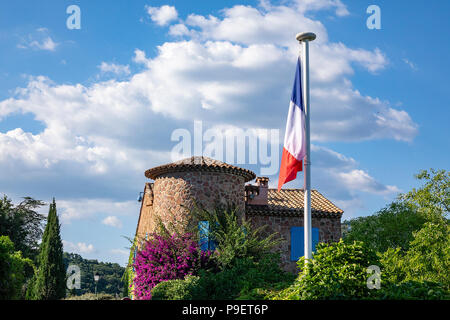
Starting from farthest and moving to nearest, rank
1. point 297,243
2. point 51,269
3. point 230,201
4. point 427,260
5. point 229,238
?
point 51,269
point 297,243
point 230,201
point 427,260
point 229,238

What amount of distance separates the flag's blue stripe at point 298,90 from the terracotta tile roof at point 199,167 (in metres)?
6.78

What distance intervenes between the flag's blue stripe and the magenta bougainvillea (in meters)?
7.03

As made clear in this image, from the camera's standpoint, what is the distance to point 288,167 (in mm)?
11328

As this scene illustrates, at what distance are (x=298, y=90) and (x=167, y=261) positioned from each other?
804 centimetres

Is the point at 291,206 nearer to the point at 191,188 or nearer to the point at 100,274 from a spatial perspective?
the point at 191,188

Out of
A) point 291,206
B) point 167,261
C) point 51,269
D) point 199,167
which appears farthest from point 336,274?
point 51,269

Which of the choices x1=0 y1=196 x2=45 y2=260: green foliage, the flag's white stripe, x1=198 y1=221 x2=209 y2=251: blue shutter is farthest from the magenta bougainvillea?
x1=0 y1=196 x2=45 y2=260: green foliage

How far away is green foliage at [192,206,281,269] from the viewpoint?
1603 cm

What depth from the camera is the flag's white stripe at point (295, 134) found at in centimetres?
1114

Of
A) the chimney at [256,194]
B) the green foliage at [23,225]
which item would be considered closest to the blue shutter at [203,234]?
the chimney at [256,194]
